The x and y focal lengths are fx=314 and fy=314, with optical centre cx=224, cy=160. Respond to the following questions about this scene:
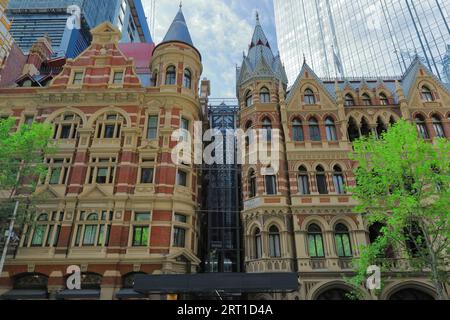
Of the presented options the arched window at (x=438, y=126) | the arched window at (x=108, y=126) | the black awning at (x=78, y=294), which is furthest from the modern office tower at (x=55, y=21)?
the arched window at (x=438, y=126)

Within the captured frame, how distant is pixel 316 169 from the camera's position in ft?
82.0

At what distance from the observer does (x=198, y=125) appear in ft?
90.9

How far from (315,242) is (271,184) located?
209 inches

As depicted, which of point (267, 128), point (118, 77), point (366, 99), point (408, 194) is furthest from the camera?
point (366, 99)

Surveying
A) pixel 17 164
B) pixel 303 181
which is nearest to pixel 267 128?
pixel 303 181

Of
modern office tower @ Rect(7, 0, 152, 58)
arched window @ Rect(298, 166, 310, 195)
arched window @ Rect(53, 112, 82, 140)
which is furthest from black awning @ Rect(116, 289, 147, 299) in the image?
modern office tower @ Rect(7, 0, 152, 58)

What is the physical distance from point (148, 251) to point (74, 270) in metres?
4.93

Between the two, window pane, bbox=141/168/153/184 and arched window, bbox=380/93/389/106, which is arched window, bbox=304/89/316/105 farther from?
window pane, bbox=141/168/153/184

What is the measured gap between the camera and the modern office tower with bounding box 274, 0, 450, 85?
263 feet

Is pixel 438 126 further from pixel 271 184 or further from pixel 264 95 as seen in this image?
pixel 271 184

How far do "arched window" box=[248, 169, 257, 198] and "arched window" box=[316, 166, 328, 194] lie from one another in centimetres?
493

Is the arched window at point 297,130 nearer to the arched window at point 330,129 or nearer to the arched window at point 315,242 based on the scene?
the arched window at point 330,129
